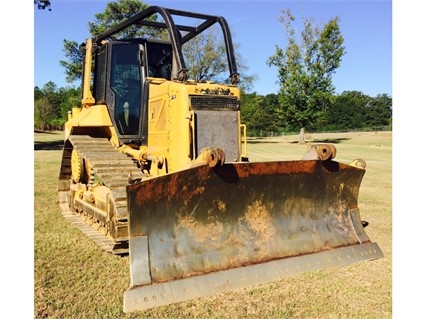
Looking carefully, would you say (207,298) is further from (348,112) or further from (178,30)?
(348,112)

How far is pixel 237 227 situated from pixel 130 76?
2723mm

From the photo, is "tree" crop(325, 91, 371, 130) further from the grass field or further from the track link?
the grass field

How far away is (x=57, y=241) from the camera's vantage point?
17.7ft

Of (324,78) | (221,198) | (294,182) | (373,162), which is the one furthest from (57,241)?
(324,78)

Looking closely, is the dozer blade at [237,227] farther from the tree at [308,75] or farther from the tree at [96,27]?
the tree at [308,75]

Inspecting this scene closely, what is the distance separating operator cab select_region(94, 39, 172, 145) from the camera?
5.87 m

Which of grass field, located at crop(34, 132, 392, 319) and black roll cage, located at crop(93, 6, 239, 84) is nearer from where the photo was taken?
grass field, located at crop(34, 132, 392, 319)

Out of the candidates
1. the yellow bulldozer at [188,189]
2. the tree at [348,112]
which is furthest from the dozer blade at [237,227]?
the tree at [348,112]

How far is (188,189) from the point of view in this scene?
13.5ft

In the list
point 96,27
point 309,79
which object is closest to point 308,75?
point 309,79

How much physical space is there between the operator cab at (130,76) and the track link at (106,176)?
0.37m

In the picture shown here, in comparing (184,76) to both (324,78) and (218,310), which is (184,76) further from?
(324,78)

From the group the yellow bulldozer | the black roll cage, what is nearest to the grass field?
the yellow bulldozer

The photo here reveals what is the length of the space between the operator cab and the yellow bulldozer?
0.04ft
